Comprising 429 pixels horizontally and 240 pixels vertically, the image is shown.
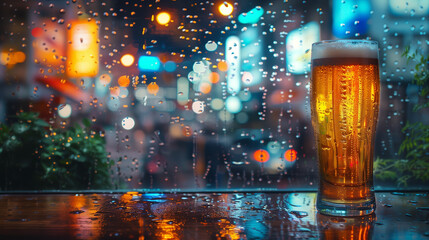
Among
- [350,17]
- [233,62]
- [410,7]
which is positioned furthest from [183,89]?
[410,7]

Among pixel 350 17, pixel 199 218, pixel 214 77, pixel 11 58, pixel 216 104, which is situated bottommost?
pixel 199 218

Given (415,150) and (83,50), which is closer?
(83,50)

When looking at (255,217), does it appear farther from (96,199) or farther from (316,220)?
(96,199)

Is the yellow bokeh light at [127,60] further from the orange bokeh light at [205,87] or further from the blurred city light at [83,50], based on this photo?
the orange bokeh light at [205,87]

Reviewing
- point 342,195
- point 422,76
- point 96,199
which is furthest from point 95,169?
point 422,76

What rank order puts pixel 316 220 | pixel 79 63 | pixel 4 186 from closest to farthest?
pixel 316 220
pixel 79 63
pixel 4 186

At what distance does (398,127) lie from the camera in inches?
61.8

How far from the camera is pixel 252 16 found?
1.47 metres

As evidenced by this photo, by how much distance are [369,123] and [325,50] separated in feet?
0.57

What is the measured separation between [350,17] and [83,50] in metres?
1.07

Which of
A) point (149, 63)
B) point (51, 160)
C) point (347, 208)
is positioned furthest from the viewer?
point (51, 160)

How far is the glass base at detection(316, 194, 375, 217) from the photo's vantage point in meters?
0.73

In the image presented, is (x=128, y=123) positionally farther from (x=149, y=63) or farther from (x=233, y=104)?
(x=233, y=104)

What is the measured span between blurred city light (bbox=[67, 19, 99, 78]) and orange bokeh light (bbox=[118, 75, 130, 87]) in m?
0.12
